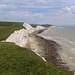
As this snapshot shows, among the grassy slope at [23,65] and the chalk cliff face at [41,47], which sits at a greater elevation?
the grassy slope at [23,65]

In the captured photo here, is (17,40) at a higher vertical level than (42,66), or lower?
lower

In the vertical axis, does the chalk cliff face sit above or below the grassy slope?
below

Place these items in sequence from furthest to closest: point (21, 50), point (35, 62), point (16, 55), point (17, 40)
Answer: point (17, 40)
point (21, 50)
point (16, 55)
point (35, 62)

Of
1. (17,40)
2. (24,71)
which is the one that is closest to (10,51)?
(24,71)

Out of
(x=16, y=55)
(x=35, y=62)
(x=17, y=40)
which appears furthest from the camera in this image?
(x=17, y=40)

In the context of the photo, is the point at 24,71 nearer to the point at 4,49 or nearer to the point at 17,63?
the point at 17,63

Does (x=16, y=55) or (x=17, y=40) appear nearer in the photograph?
(x=16, y=55)

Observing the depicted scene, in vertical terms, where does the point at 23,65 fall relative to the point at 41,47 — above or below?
above

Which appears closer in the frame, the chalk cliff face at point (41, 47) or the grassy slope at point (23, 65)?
the grassy slope at point (23, 65)

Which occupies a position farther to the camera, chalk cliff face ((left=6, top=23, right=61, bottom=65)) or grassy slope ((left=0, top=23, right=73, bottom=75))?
chalk cliff face ((left=6, top=23, right=61, bottom=65))

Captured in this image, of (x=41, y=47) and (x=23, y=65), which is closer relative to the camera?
(x=23, y=65)
